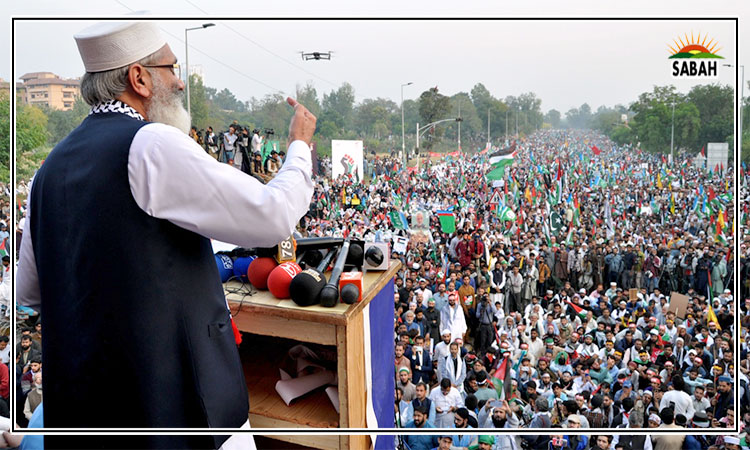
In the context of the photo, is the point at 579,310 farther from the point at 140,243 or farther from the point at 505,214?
the point at 140,243

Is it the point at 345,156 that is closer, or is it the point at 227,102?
the point at 227,102

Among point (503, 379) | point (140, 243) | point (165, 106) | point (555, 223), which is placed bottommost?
point (503, 379)

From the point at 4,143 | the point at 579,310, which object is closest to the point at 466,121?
the point at 4,143

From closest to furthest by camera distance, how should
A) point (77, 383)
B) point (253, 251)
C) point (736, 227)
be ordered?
point (77, 383), point (253, 251), point (736, 227)

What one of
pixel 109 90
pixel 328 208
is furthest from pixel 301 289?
pixel 328 208

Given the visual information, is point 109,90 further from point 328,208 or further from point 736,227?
point 328,208

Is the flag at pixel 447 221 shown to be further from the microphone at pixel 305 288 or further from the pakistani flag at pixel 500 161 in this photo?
the microphone at pixel 305 288

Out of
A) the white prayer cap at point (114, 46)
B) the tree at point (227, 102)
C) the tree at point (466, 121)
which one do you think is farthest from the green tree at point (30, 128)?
the tree at point (466, 121)
